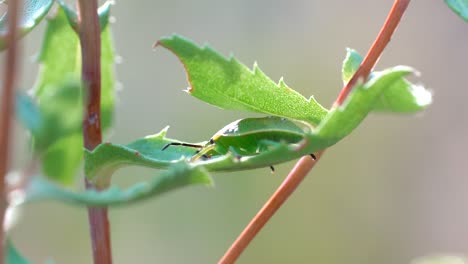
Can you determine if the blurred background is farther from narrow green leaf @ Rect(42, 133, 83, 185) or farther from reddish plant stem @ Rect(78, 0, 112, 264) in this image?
narrow green leaf @ Rect(42, 133, 83, 185)

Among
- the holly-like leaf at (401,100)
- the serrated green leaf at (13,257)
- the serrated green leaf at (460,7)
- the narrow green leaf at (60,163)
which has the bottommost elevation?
the serrated green leaf at (13,257)

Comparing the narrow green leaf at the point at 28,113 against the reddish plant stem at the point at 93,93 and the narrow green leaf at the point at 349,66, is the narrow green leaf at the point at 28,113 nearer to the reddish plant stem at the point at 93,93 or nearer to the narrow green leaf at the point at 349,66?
the reddish plant stem at the point at 93,93

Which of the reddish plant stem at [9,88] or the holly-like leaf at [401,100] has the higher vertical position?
the holly-like leaf at [401,100]

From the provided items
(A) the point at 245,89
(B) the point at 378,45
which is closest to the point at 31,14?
(A) the point at 245,89

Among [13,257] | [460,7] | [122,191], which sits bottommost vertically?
[13,257]

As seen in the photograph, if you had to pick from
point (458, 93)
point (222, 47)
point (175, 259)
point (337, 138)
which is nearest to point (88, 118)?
point (337, 138)

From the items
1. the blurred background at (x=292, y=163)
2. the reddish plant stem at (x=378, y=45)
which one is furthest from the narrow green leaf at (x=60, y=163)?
the blurred background at (x=292, y=163)

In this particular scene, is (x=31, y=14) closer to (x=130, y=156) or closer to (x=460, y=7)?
(x=130, y=156)

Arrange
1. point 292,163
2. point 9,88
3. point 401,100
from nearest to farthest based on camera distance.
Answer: point 9,88 → point 401,100 → point 292,163
